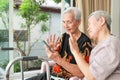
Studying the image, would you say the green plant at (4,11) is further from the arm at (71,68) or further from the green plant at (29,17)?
the arm at (71,68)

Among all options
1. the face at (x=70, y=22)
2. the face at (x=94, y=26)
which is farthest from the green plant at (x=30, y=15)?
the face at (x=94, y=26)

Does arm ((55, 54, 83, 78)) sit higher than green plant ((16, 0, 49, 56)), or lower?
lower

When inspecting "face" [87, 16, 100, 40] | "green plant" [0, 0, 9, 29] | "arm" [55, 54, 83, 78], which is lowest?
Result: "arm" [55, 54, 83, 78]

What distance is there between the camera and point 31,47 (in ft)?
10.5

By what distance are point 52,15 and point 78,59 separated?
185cm

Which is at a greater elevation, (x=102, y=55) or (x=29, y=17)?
(x=29, y=17)

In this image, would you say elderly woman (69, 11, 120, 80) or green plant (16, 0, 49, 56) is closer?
elderly woman (69, 11, 120, 80)

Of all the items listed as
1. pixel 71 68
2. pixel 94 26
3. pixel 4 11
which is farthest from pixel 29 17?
pixel 94 26

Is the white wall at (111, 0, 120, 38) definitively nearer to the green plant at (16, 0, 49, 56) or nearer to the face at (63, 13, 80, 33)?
the green plant at (16, 0, 49, 56)

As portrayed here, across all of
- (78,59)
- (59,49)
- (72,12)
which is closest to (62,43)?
(59,49)

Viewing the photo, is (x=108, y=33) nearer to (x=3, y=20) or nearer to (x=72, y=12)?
(x=72, y=12)

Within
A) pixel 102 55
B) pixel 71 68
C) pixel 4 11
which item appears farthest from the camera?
pixel 4 11

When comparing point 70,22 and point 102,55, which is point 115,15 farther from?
point 102,55

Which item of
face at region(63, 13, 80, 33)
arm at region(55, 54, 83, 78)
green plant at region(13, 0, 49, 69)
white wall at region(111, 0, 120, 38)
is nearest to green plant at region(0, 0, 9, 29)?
green plant at region(13, 0, 49, 69)
